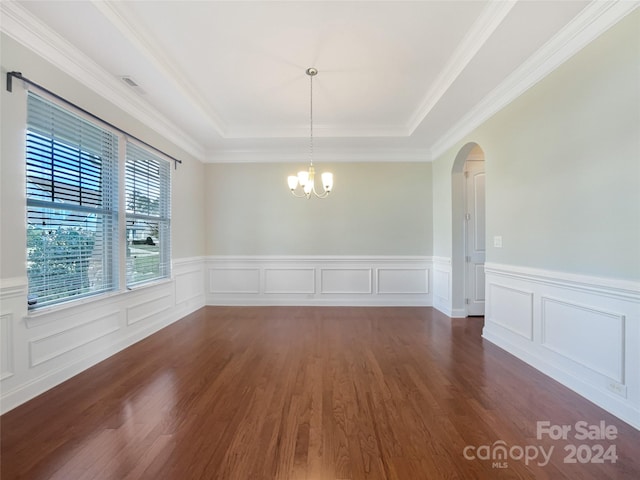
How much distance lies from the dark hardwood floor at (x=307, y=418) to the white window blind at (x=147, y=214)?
3.41ft

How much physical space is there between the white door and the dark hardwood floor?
1.48m

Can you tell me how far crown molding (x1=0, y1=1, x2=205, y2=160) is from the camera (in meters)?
2.07

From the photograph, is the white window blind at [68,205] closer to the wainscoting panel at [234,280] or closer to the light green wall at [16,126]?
the light green wall at [16,126]

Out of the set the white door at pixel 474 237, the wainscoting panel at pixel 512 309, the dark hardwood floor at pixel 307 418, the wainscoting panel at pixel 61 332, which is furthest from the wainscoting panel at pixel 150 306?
the white door at pixel 474 237

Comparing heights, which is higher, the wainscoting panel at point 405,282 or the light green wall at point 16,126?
the light green wall at point 16,126

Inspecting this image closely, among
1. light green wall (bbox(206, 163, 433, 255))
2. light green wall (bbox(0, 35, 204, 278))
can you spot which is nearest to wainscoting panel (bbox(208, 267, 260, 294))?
light green wall (bbox(206, 163, 433, 255))

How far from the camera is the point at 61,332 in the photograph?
2.48m

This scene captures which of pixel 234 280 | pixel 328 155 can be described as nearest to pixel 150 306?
pixel 234 280

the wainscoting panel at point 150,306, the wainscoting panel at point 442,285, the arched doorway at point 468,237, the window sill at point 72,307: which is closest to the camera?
the window sill at point 72,307

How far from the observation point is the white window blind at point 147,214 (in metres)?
3.42

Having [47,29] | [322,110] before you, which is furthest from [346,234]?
[47,29]

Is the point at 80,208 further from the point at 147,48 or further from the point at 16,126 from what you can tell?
the point at 147,48

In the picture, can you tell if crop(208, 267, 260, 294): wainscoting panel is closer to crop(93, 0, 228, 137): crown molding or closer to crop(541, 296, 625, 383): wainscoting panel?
crop(93, 0, 228, 137): crown molding

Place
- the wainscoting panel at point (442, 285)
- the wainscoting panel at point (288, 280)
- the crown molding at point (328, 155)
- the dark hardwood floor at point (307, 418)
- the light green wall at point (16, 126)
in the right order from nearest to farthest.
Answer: the dark hardwood floor at point (307, 418) < the light green wall at point (16, 126) < the wainscoting panel at point (442, 285) < the crown molding at point (328, 155) < the wainscoting panel at point (288, 280)
